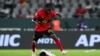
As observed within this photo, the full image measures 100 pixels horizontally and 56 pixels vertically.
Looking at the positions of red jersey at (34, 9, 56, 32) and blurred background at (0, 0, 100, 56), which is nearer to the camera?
red jersey at (34, 9, 56, 32)

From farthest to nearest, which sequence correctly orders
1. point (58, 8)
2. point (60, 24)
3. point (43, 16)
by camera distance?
point (58, 8), point (60, 24), point (43, 16)

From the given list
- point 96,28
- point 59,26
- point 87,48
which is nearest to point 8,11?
point 59,26

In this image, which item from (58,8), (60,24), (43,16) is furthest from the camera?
(58,8)

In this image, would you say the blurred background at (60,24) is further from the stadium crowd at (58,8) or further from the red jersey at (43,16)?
the red jersey at (43,16)

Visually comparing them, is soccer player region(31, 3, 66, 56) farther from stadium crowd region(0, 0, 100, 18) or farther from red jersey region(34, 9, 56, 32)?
stadium crowd region(0, 0, 100, 18)

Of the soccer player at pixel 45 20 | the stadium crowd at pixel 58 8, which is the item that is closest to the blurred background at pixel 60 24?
the stadium crowd at pixel 58 8

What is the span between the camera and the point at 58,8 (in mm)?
31094

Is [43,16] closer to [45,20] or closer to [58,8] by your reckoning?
[45,20]

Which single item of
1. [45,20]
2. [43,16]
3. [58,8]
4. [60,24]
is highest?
[43,16]

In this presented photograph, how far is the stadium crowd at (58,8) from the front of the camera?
30250 millimetres

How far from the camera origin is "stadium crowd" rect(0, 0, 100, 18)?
30.2m

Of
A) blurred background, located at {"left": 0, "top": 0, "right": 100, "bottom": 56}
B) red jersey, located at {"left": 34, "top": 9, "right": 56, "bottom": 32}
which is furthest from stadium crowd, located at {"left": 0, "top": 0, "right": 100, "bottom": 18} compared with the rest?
red jersey, located at {"left": 34, "top": 9, "right": 56, "bottom": 32}

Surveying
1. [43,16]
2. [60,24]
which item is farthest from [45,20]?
[60,24]

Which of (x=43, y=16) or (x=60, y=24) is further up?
(x=43, y=16)
